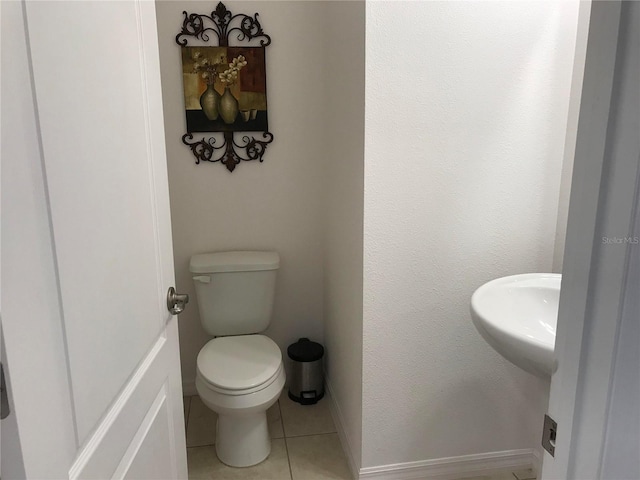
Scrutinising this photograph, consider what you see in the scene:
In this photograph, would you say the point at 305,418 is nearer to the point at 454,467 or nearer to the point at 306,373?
the point at 306,373

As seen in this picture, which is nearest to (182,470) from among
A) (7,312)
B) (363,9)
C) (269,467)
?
(269,467)

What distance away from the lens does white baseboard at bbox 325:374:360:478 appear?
1997 millimetres

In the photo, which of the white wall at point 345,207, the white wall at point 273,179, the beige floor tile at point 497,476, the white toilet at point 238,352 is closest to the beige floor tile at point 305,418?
the white wall at point 345,207

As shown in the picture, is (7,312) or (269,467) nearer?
(7,312)

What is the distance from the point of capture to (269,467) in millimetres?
2076

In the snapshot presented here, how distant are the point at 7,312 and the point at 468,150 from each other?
1.49 m

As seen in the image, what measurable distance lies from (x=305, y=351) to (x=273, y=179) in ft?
2.90

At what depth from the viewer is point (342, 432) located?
2217mm

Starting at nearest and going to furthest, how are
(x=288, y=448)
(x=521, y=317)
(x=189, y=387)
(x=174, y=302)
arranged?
(x=174, y=302), (x=521, y=317), (x=288, y=448), (x=189, y=387)

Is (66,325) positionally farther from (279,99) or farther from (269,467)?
(279,99)

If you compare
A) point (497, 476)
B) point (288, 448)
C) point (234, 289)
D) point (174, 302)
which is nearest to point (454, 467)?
point (497, 476)

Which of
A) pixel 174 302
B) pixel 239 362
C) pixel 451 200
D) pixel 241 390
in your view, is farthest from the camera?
pixel 239 362

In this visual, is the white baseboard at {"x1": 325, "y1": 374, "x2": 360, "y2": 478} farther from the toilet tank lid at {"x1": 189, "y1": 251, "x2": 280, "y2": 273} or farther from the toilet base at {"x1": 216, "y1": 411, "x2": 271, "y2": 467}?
the toilet tank lid at {"x1": 189, "y1": 251, "x2": 280, "y2": 273}

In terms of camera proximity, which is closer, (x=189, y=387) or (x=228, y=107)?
(x=228, y=107)
